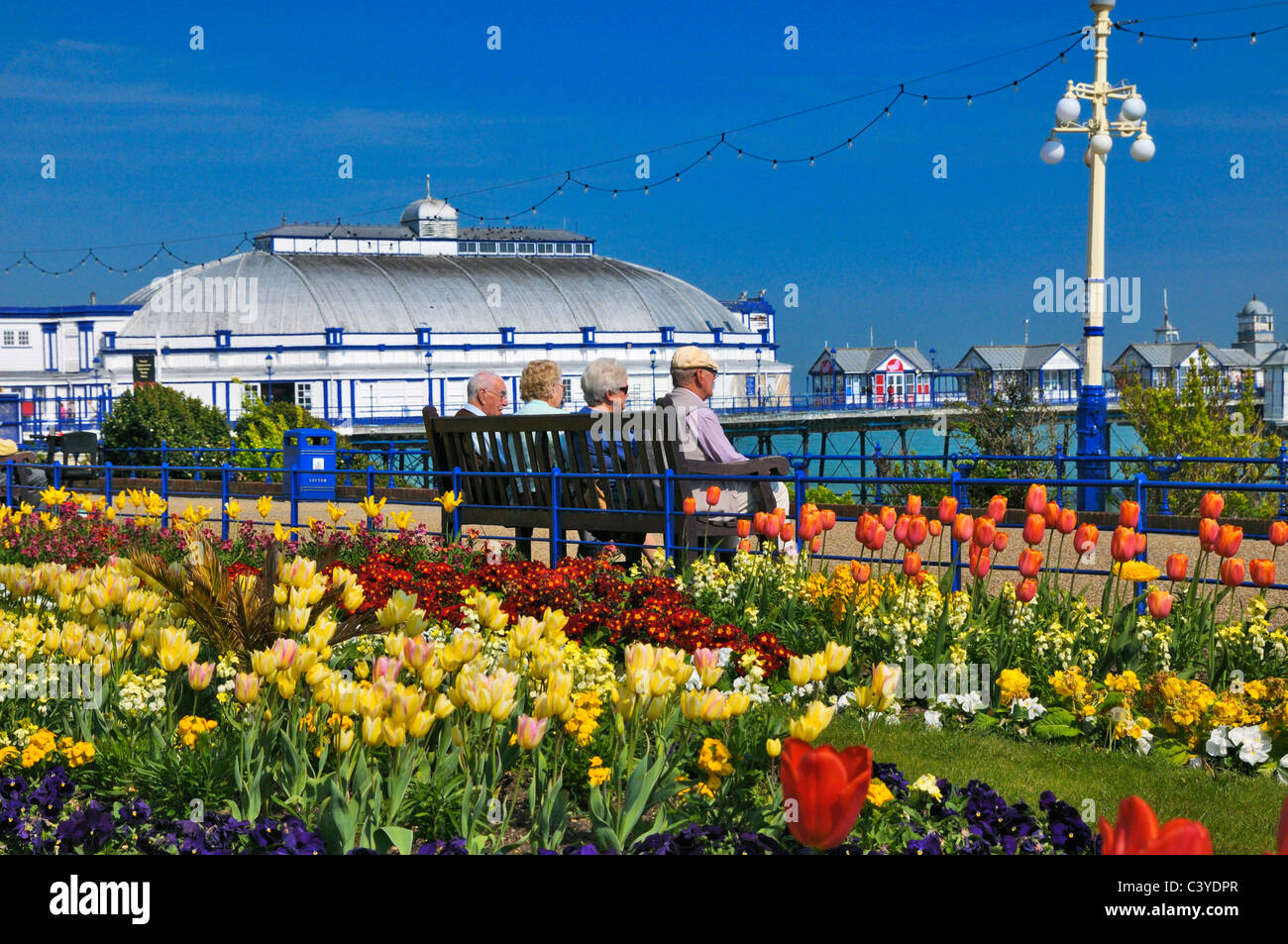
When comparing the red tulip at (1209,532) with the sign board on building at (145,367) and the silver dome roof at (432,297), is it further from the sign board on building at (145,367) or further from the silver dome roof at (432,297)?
the silver dome roof at (432,297)

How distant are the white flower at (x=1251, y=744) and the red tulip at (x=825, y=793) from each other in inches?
110

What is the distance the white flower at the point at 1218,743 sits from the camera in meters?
4.02

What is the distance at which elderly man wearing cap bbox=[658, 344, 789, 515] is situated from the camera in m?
7.18

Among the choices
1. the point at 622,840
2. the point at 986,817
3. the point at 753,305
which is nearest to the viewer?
the point at 622,840

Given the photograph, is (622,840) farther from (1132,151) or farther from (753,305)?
(753,305)

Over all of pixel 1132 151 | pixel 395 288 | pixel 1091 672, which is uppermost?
pixel 395 288

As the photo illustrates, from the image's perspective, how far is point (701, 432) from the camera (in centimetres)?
721

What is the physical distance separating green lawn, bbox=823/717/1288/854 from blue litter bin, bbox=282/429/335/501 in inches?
573

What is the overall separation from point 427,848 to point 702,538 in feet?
15.4

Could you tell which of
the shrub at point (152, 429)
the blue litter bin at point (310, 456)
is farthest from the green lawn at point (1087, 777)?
the shrub at point (152, 429)

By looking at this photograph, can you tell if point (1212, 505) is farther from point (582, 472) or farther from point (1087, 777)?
point (582, 472)

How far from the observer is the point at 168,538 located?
30.0 ft
